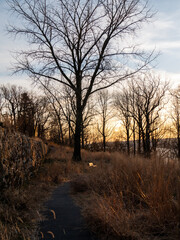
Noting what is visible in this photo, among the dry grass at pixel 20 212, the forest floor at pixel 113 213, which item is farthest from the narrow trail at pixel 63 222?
the dry grass at pixel 20 212

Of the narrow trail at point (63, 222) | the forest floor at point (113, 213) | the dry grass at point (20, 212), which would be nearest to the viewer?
the forest floor at point (113, 213)

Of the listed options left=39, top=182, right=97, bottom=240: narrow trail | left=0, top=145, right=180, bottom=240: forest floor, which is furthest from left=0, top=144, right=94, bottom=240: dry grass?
left=39, top=182, right=97, bottom=240: narrow trail

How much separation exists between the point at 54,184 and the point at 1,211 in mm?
3460

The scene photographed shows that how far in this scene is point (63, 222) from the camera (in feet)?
11.4

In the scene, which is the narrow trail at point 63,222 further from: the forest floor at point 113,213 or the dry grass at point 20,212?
the dry grass at point 20,212

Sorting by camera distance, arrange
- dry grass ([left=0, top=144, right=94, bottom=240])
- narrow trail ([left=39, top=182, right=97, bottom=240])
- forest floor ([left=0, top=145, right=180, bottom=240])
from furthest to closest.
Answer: narrow trail ([left=39, top=182, right=97, bottom=240]) < dry grass ([left=0, top=144, right=94, bottom=240]) < forest floor ([left=0, top=145, right=180, bottom=240])

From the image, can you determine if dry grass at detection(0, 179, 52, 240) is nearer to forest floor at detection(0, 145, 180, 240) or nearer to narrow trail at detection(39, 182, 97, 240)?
forest floor at detection(0, 145, 180, 240)

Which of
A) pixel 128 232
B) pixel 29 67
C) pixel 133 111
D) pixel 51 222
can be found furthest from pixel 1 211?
pixel 133 111

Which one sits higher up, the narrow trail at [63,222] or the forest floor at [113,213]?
the forest floor at [113,213]

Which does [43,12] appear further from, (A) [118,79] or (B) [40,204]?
(B) [40,204]

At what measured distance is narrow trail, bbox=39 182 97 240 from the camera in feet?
9.62

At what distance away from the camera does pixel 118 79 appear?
12.9m

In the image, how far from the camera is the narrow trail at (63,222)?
2931 mm

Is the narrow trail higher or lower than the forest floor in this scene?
lower
